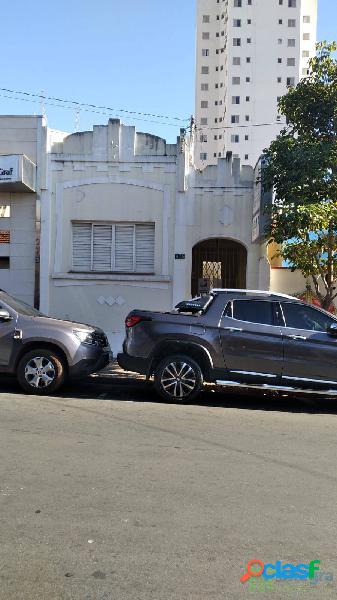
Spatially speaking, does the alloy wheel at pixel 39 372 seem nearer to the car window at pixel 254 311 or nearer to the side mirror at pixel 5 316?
the side mirror at pixel 5 316

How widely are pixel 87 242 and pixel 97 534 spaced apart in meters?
10.6

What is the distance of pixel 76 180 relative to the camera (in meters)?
13.6

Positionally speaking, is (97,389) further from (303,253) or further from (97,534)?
(97,534)

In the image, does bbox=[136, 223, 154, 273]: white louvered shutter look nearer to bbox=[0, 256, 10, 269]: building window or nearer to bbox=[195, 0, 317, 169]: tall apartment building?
bbox=[0, 256, 10, 269]: building window

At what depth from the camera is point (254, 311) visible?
338 inches

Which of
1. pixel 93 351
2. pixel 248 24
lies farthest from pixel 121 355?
pixel 248 24

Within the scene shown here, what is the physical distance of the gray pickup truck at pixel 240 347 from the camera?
827 cm

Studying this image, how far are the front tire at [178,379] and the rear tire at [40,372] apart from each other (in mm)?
1601

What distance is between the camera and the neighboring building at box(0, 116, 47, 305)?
44.4 feet

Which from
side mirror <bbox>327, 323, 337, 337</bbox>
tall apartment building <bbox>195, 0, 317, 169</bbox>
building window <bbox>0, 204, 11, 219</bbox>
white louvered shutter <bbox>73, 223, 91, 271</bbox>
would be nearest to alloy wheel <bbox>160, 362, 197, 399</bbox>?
side mirror <bbox>327, 323, 337, 337</bbox>

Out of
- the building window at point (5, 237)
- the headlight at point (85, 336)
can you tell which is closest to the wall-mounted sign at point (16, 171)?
the building window at point (5, 237)

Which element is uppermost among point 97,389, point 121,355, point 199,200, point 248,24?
point 248,24

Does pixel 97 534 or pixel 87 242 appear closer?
pixel 97 534

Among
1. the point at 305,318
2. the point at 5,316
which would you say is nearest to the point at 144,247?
the point at 5,316
